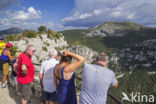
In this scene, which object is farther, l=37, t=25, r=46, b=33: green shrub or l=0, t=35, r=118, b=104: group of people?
l=37, t=25, r=46, b=33: green shrub

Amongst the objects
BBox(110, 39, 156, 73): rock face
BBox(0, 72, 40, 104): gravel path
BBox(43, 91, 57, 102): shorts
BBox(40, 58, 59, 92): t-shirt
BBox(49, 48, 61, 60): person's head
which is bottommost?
BBox(110, 39, 156, 73): rock face

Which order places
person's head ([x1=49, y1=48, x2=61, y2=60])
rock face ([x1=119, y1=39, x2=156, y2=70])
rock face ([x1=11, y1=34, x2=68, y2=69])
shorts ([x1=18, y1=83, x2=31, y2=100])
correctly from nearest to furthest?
person's head ([x1=49, y1=48, x2=61, y2=60]), shorts ([x1=18, y1=83, x2=31, y2=100]), rock face ([x1=11, y1=34, x2=68, y2=69]), rock face ([x1=119, y1=39, x2=156, y2=70])

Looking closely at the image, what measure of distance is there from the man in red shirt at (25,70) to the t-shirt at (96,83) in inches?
90.0

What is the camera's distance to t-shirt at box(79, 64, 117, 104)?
2.83 m

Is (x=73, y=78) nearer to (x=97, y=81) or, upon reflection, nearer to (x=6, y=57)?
(x=97, y=81)

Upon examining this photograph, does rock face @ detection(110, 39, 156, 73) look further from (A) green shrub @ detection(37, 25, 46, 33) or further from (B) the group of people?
(B) the group of people

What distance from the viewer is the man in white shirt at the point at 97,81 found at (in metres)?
2.84

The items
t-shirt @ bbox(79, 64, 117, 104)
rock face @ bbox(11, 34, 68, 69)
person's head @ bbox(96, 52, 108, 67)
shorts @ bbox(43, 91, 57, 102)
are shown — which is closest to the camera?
t-shirt @ bbox(79, 64, 117, 104)

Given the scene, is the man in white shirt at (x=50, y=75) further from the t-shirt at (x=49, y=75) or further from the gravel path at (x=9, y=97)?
the gravel path at (x=9, y=97)

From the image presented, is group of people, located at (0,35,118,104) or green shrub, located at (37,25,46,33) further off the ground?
green shrub, located at (37,25,46,33)

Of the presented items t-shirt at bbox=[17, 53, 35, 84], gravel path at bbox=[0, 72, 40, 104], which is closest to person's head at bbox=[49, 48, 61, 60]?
t-shirt at bbox=[17, 53, 35, 84]

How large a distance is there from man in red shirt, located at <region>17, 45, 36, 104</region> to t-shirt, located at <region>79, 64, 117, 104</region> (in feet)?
7.50

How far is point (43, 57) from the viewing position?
41.4 feet

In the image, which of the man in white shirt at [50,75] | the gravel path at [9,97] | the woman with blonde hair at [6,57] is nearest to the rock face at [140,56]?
the gravel path at [9,97]
